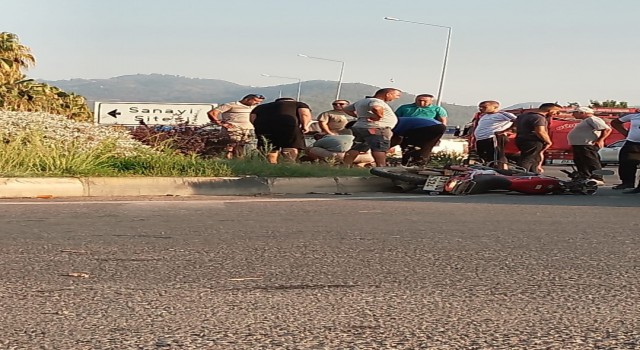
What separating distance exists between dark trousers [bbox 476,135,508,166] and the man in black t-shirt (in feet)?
8.59

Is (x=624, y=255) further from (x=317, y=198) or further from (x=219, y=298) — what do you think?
(x=317, y=198)

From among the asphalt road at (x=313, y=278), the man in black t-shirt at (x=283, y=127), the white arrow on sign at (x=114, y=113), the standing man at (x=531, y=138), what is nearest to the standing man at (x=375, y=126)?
the man in black t-shirt at (x=283, y=127)

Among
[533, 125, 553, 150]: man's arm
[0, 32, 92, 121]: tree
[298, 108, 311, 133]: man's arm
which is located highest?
[533, 125, 553, 150]: man's arm

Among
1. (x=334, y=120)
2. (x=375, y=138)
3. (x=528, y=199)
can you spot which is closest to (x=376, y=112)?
(x=375, y=138)

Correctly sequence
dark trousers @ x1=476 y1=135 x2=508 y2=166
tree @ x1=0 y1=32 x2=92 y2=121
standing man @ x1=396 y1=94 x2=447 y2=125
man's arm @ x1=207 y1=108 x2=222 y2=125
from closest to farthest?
dark trousers @ x1=476 y1=135 x2=508 y2=166
standing man @ x1=396 y1=94 x2=447 y2=125
man's arm @ x1=207 y1=108 x2=222 y2=125
tree @ x1=0 y1=32 x2=92 y2=121

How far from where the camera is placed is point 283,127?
13.3 meters

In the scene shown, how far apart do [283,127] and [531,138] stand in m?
3.59

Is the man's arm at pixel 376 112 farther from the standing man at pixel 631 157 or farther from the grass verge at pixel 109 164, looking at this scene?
the standing man at pixel 631 157

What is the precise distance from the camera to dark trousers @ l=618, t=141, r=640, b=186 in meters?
12.3

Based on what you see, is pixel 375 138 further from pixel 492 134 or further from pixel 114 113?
pixel 114 113

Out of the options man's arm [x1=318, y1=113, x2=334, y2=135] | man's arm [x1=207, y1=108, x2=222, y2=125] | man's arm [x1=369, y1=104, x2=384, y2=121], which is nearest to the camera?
man's arm [x1=369, y1=104, x2=384, y2=121]

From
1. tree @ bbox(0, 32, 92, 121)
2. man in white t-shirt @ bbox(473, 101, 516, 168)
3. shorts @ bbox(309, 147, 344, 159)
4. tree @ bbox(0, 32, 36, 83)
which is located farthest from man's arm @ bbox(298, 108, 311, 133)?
tree @ bbox(0, 32, 36, 83)

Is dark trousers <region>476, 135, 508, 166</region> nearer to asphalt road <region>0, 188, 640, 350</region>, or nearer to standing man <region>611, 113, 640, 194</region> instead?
standing man <region>611, 113, 640, 194</region>

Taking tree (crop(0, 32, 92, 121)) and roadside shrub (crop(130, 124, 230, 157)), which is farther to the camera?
tree (crop(0, 32, 92, 121))
